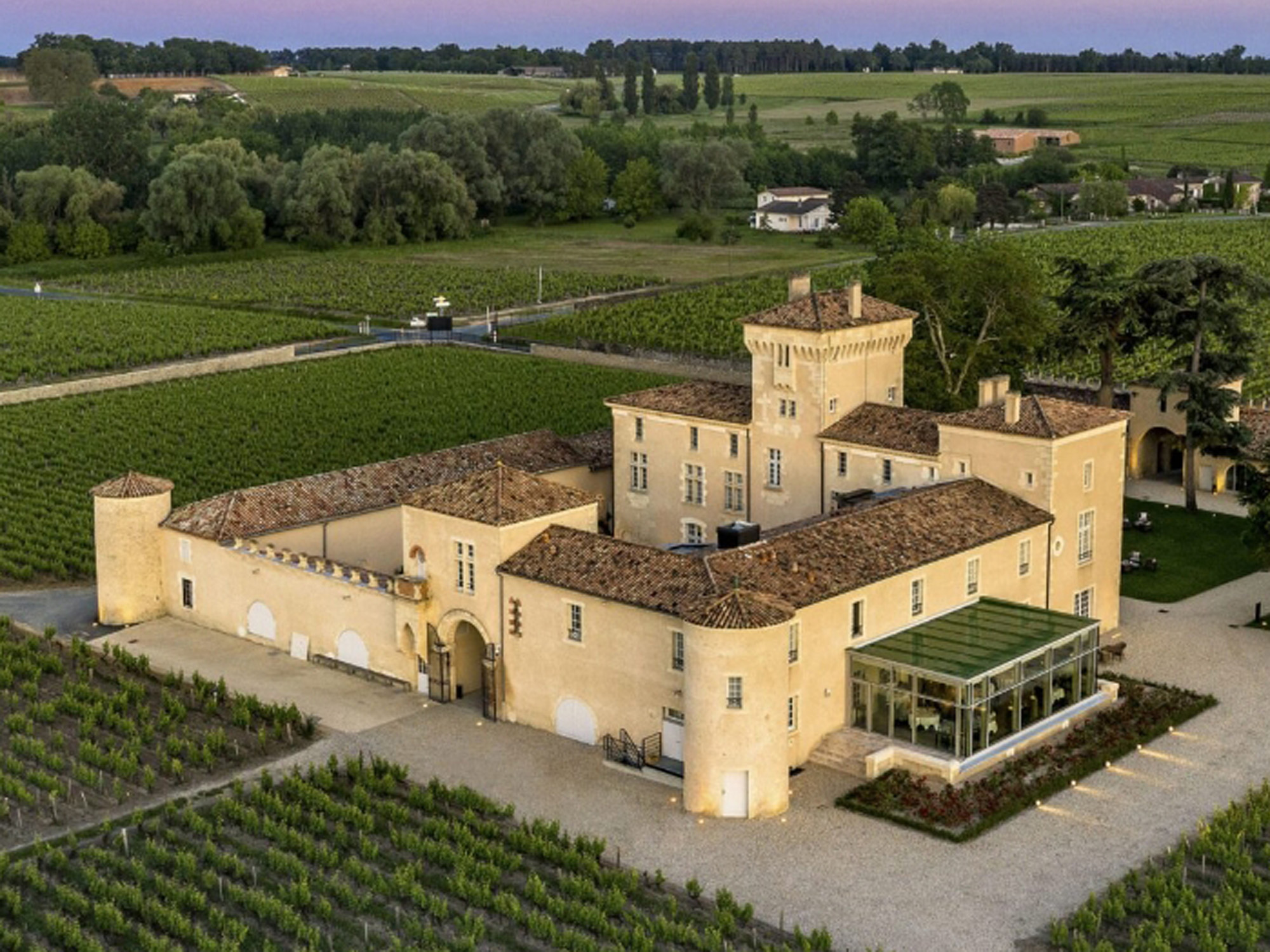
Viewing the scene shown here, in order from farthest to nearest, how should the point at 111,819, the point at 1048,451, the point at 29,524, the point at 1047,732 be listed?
the point at 29,524, the point at 1048,451, the point at 1047,732, the point at 111,819

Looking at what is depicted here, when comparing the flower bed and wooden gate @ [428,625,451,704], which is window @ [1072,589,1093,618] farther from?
wooden gate @ [428,625,451,704]

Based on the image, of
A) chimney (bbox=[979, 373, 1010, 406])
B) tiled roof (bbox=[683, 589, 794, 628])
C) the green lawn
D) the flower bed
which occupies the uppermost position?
chimney (bbox=[979, 373, 1010, 406])

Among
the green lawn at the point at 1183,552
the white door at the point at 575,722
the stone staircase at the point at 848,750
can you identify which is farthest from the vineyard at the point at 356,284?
the stone staircase at the point at 848,750

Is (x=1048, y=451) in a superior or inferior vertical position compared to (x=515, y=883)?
superior

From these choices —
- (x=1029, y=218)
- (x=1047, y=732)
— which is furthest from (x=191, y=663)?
(x=1029, y=218)

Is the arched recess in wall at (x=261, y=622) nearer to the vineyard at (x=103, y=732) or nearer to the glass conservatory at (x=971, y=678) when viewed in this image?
the vineyard at (x=103, y=732)

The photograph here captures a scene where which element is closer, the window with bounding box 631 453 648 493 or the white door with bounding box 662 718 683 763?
the white door with bounding box 662 718 683 763

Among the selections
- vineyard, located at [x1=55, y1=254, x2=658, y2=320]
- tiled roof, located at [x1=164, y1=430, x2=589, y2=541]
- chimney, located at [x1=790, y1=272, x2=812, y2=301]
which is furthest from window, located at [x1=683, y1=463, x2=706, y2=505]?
vineyard, located at [x1=55, y1=254, x2=658, y2=320]

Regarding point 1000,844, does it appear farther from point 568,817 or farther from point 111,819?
point 111,819
